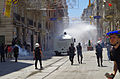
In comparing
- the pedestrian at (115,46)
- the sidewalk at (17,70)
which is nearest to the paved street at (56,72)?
the sidewalk at (17,70)

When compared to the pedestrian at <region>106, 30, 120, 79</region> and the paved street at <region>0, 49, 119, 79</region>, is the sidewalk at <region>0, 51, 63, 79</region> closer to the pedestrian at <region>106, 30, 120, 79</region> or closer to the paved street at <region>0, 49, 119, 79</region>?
the paved street at <region>0, 49, 119, 79</region>

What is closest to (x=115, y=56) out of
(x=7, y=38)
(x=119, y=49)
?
(x=119, y=49)

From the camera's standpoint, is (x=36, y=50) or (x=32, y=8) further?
(x=32, y=8)

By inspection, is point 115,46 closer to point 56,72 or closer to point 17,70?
point 56,72

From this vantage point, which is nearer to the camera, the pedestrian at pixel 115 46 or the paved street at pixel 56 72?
the pedestrian at pixel 115 46

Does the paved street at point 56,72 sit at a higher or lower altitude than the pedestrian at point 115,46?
lower

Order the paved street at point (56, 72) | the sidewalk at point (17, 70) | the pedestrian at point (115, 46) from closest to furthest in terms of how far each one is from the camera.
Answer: the pedestrian at point (115, 46), the paved street at point (56, 72), the sidewalk at point (17, 70)

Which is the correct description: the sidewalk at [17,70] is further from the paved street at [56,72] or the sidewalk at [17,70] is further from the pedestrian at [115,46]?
the pedestrian at [115,46]

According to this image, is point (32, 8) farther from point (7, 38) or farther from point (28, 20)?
point (7, 38)

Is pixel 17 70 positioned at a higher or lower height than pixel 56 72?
lower

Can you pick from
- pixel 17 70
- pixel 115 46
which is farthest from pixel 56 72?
pixel 115 46

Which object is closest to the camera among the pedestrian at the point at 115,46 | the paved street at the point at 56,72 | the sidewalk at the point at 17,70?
the pedestrian at the point at 115,46

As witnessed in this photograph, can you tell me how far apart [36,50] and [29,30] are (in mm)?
29916

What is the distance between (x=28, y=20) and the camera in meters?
44.4
